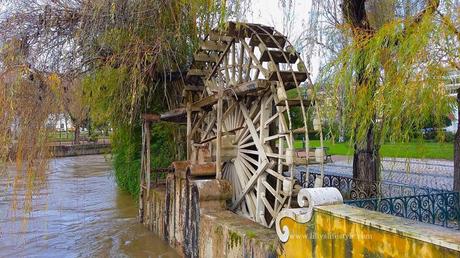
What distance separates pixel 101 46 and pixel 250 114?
300 centimetres

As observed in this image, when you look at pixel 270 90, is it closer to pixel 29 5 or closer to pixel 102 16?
pixel 102 16

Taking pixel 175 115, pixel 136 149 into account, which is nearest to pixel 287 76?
pixel 175 115

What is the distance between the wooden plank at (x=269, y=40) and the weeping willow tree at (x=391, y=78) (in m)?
1.49

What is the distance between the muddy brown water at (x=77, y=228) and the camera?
298 inches

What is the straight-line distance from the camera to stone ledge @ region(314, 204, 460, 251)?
97.2 inches

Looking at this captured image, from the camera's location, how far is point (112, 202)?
40.7 ft

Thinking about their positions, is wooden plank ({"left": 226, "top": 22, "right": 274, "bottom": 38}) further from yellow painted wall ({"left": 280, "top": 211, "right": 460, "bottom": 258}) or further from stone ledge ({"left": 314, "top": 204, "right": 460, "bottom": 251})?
stone ledge ({"left": 314, "top": 204, "right": 460, "bottom": 251})

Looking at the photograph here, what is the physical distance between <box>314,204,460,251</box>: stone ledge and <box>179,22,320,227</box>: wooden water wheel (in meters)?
2.80

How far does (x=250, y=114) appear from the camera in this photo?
7.30 metres

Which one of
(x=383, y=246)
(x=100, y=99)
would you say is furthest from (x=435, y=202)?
(x=100, y=99)

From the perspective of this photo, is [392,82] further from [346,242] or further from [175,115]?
[175,115]

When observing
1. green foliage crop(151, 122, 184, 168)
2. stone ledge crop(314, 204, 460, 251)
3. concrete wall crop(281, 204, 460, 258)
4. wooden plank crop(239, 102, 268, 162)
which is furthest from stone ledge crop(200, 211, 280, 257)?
green foliage crop(151, 122, 184, 168)

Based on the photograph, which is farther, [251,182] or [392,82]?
[251,182]

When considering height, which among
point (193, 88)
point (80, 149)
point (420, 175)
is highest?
point (193, 88)
